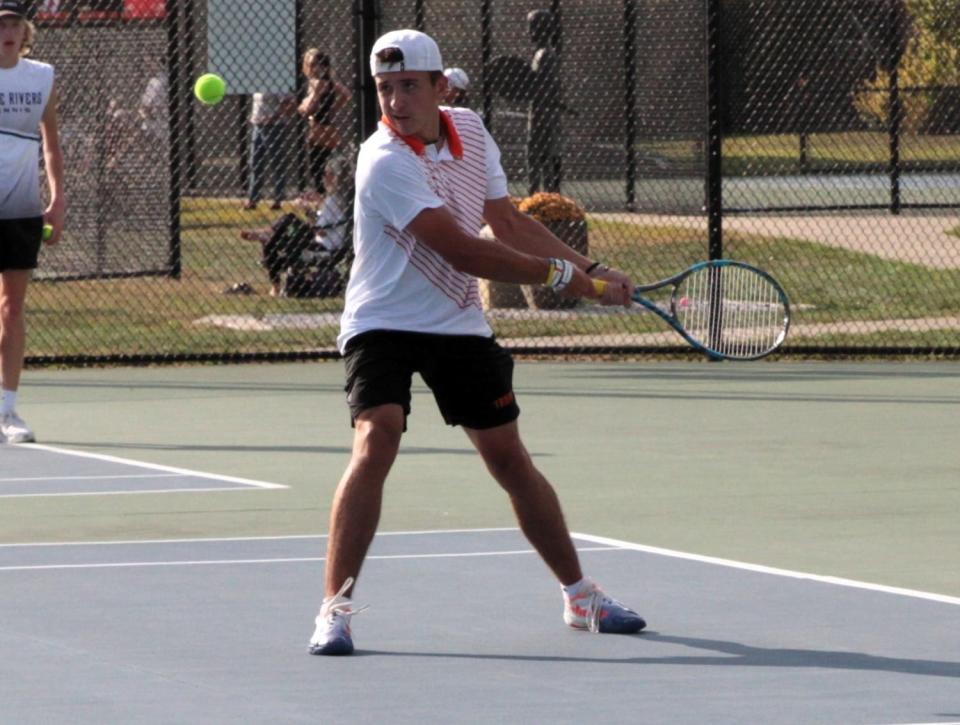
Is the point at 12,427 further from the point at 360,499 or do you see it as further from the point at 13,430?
the point at 360,499

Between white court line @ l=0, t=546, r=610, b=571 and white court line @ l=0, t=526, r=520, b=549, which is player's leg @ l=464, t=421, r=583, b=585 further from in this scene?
white court line @ l=0, t=526, r=520, b=549

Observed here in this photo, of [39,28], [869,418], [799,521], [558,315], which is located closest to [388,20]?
[39,28]

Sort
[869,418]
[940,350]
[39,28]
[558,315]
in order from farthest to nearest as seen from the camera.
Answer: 1. [39,28]
2. [558,315]
3. [940,350]
4. [869,418]

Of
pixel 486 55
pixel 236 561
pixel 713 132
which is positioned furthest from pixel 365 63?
pixel 236 561

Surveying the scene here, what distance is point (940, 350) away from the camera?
13516mm

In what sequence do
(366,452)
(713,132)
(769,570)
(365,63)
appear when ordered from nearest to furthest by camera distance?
(366,452) → (769,570) → (365,63) → (713,132)

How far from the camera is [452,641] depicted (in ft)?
19.6

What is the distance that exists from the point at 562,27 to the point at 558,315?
4.03 meters

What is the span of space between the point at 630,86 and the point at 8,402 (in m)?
8.07

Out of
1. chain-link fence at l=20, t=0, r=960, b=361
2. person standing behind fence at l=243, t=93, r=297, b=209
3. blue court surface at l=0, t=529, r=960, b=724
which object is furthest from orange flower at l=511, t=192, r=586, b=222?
blue court surface at l=0, t=529, r=960, b=724

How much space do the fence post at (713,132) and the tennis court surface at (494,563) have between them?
141 centimetres

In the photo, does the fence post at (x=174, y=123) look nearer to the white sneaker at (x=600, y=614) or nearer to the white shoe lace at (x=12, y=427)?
the white shoe lace at (x=12, y=427)

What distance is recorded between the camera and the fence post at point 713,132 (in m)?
13.2

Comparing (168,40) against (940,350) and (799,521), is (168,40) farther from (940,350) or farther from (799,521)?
(799,521)
